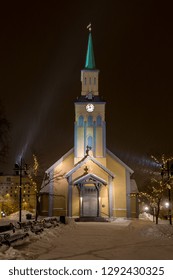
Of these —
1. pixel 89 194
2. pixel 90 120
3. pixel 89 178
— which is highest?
pixel 90 120

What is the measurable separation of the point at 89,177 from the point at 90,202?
2811mm

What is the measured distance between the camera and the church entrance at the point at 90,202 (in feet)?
132

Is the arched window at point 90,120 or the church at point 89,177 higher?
the arched window at point 90,120

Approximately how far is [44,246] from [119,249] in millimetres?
3309

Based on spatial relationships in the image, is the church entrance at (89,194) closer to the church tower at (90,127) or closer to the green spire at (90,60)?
the church tower at (90,127)

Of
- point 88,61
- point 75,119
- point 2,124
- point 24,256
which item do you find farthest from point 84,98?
point 24,256

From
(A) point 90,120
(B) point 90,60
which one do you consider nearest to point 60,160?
→ (A) point 90,120

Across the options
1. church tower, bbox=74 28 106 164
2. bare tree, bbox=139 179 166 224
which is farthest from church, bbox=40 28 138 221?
bare tree, bbox=139 179 166 224

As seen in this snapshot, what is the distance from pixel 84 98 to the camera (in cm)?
4616

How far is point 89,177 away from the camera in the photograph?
4025 cm

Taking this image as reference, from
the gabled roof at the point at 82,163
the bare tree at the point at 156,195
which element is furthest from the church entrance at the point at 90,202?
the bare tree at the point at 156,195

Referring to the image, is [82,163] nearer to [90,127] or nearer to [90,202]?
[90,202]

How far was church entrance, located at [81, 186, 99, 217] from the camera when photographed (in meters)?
40.3
